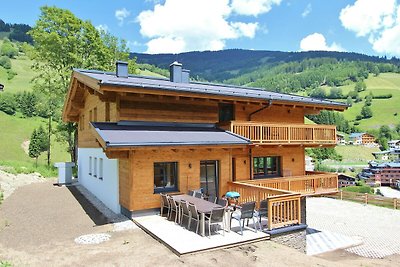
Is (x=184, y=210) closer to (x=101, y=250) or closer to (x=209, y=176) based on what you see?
(x=101, y=250)

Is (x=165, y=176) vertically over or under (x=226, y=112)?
under

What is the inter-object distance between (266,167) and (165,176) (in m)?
6.71

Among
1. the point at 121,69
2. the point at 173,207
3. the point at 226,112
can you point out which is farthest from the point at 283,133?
the point at 121,69

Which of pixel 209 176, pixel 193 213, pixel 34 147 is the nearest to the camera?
pixel 193 213

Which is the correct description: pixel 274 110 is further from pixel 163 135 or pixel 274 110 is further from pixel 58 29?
pixel 58 29

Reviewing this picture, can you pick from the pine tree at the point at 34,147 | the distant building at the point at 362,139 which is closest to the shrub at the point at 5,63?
the pine tree at the point at 34,147

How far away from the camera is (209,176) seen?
548 inches

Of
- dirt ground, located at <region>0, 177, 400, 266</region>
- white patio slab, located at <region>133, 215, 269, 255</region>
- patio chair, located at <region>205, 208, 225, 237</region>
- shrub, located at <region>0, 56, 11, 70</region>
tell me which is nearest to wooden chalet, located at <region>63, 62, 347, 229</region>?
white patio slab, located at <region>133, 215, 269, 255</region>

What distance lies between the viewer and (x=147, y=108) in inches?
525

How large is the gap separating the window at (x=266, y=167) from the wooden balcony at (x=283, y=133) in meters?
1.92

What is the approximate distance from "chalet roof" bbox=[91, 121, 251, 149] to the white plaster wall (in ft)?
5.44

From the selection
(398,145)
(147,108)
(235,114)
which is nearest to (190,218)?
(147,108)

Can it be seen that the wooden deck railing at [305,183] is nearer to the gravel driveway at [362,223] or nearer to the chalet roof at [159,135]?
the gravel driveway at [362,223]

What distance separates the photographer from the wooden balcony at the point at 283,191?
33.2 feet
